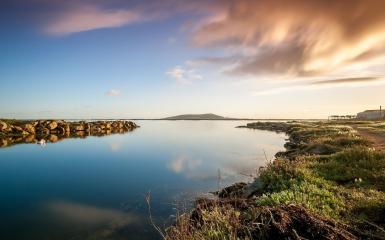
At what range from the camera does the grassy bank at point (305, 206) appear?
7.30 metres

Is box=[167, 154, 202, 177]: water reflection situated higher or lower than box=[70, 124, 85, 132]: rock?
lower

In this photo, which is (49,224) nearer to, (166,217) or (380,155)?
(166,217)

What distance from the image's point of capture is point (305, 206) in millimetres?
9328

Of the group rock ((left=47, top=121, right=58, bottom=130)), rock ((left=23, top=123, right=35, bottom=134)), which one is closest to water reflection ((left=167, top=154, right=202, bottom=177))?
rock ((left=23, top=123, right=35, bottom=134))

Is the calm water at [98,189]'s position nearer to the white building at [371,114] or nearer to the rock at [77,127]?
the rock at [77,127]

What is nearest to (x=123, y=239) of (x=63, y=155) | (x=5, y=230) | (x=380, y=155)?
(x=5, y=230)

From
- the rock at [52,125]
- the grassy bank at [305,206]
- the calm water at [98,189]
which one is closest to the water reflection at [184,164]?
the calm water at [98,189]

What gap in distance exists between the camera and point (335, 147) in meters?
25.6

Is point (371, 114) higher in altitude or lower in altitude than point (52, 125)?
higher

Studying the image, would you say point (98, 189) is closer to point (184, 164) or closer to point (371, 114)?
point (184, 164)

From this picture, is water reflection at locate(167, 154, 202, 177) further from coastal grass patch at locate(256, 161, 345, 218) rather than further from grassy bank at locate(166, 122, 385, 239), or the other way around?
coastal grass patch at locate(256, 161, 345, 218)

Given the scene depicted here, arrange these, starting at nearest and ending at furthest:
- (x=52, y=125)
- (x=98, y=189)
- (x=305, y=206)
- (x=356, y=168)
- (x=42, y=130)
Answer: (x=305, y=206)
(x=356, y=168)
(x=98, y=189)
(x=42, y=130)
(x=52, y=125)

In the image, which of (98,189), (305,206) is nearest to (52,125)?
(98,189)

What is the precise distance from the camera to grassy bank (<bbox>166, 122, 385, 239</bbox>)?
7297 millimetres
